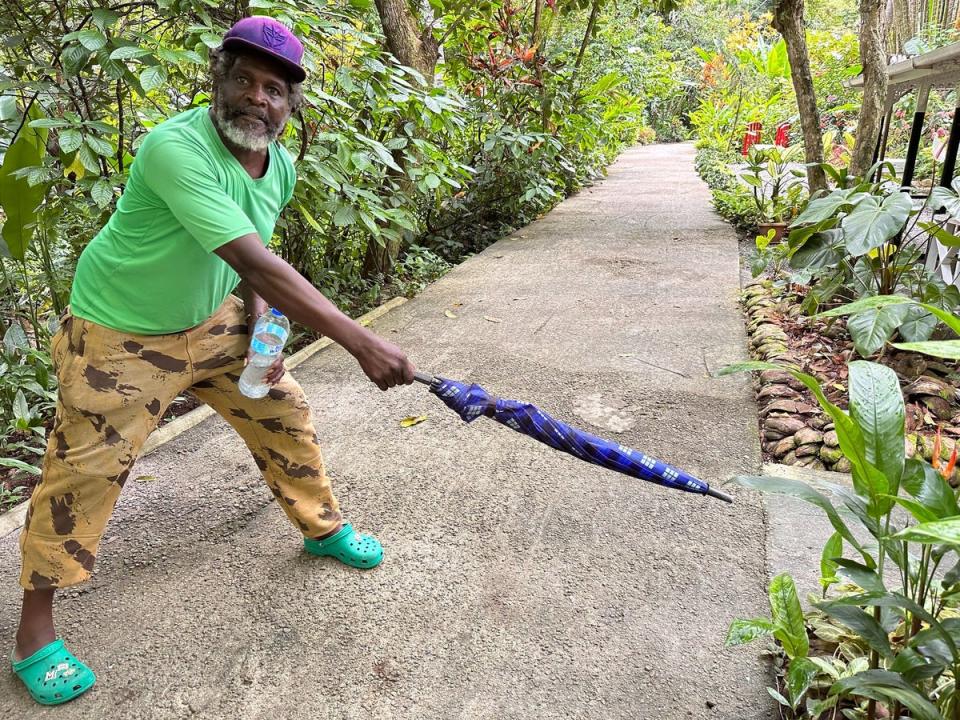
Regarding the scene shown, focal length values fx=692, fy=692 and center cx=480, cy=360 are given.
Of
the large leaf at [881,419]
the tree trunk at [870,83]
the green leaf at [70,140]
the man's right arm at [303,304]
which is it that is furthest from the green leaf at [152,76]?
the tree trunk at [870,83]

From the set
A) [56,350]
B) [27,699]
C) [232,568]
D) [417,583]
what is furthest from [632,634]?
[56,350]

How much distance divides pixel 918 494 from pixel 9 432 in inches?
138

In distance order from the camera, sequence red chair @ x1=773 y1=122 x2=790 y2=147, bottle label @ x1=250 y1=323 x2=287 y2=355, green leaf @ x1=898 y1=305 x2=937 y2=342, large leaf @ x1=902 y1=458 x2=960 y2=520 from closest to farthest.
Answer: large leaf @ x1=902 y1=458 x2=960 y2=520
bottle label @ x1=250 y1=323 x2=287 y2=355
green leaf @ x1=898 y1=305 x2=937 y2=342
red chair @ x1=773 y1=122 x2=790 y2=147

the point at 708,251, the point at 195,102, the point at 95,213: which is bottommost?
the point at 708,251

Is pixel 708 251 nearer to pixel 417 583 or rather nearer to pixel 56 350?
pixel 417 583

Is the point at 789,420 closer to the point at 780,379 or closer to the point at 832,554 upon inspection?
the point at 780,379

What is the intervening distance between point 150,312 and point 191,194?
0.42 meters

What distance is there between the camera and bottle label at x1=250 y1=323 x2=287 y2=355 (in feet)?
6.52

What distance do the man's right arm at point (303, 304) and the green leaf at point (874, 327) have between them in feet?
7.13

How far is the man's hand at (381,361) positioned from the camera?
5.82 feet

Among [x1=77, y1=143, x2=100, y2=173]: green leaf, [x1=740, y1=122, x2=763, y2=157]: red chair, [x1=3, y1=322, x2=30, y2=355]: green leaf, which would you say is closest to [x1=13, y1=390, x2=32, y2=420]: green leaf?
[x1=3, y1=322, x2=30, y2=355]: green leaf

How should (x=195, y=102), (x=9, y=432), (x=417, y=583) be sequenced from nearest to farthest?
(x=417, y=583) → (x=9, y=432) → (x=195, y=102)

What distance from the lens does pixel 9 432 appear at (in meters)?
3.14

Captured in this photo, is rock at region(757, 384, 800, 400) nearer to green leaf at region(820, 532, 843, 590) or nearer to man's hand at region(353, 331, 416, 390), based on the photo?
green leaf at region(820, 532, 843, 590)
